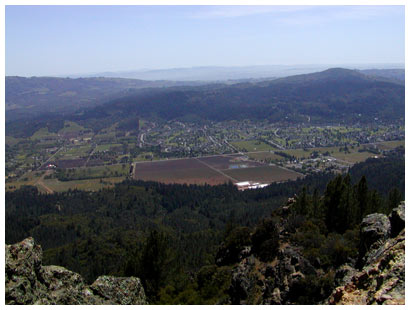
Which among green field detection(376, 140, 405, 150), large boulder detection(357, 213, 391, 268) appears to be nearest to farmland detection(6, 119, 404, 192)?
green field detection(376, 140, 405, 150)

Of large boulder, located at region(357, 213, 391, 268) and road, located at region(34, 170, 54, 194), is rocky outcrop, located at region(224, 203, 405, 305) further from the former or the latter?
road, located at region(34, 170, 54, 194)

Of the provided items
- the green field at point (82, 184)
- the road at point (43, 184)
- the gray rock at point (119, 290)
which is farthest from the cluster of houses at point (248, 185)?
the gray rock at point (119, 290)

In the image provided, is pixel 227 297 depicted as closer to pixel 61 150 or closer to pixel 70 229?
pixel 70 229

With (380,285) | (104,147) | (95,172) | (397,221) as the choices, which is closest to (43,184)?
(95,172)

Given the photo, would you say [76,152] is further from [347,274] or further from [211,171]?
[347,274]

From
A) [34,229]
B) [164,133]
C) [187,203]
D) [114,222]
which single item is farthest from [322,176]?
[164,133]
